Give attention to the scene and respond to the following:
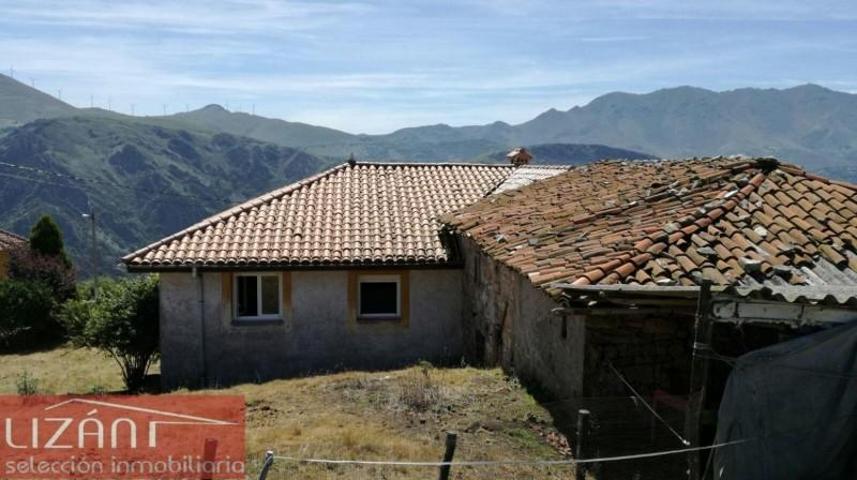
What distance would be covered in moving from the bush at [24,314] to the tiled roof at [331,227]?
30.5 feet

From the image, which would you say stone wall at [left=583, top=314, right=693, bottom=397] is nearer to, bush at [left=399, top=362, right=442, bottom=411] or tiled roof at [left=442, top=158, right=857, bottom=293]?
tiled roof at [left=442, top=158, right=857, bottom=293]

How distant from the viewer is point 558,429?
9.58 meters

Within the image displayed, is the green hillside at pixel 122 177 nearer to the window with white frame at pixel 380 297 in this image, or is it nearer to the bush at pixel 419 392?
the window with white frame at pixel 380 297

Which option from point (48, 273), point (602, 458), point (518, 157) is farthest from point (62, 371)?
point (602, 458)

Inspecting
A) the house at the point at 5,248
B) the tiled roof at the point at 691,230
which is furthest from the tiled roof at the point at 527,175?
the house at the point at 5,248

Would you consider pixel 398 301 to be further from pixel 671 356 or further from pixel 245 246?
pixel 671 356

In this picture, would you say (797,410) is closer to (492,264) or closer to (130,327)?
(492,264)

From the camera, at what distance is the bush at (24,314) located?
74.0 ft

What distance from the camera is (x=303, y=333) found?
52.1 ft

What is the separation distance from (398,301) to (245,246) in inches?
136

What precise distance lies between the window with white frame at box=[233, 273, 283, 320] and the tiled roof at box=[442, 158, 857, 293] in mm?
4357

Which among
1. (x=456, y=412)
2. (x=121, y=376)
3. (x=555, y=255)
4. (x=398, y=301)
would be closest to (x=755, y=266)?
(x=555, y=255)

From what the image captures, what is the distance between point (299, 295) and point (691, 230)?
8.76 meters

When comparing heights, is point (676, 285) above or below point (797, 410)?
above
